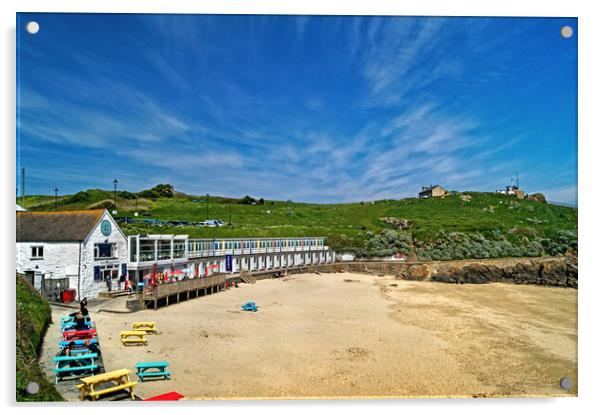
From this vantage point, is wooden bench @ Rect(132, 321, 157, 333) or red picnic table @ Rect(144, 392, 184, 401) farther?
wooden bench @ Rect(132, 321, 157, 333)

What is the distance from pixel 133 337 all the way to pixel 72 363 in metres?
1.76

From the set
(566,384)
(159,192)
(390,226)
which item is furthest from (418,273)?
(159,192)

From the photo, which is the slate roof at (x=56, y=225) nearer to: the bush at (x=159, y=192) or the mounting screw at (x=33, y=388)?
the bush at (x=159, y=192)

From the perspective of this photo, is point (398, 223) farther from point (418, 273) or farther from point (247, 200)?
point (247, 200)

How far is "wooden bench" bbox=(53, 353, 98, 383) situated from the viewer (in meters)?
6.96

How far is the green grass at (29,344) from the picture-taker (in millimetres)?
6750

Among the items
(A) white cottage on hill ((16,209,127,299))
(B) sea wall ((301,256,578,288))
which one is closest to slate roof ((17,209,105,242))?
(A) white cottage on hill ((16,209,127,299))

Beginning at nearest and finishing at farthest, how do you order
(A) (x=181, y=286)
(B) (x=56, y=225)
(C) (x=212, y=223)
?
(B) (x=56, y=225), (A) (x=181, y=286), (C) (x=212, y=223)

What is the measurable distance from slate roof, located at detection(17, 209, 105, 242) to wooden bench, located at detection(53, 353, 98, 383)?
2409mm

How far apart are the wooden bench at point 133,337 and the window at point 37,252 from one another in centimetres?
261

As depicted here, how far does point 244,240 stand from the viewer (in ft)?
68.1

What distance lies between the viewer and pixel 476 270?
2134 centimetres

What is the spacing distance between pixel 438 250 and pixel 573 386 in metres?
15.2

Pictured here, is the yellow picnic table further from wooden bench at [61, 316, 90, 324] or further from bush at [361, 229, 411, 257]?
bush at [361, 229, 411, 257]
